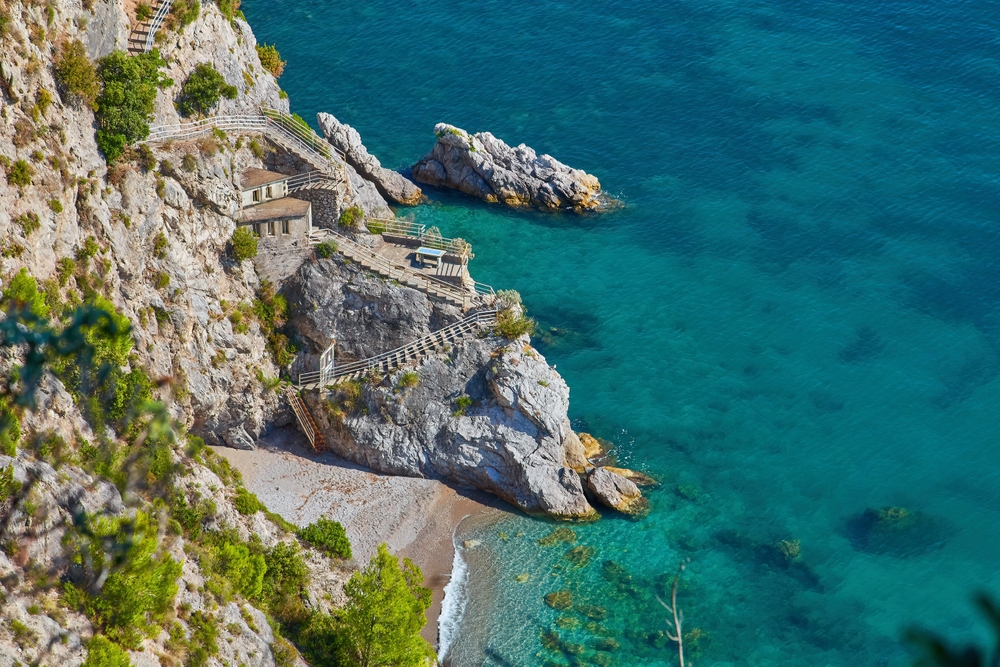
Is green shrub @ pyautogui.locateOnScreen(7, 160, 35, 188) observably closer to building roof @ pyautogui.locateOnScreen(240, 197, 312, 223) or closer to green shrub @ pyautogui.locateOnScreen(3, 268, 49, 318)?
green shrub @ pyautogui.locateOnScreen(3, 268, 49, 318)

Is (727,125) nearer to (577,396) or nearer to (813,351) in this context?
(813,351)

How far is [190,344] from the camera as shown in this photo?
60.3 metres

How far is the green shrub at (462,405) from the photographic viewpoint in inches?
2515

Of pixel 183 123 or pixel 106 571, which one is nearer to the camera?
pixel 106 571

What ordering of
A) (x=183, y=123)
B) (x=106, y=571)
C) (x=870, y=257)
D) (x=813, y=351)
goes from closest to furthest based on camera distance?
(x=106, y=571)
(x=183, y=123)
(x=813, y=351)
(x=870, y=257)

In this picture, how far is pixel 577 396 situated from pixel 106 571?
113 ft

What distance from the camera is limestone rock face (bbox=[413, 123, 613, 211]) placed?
3396 inches

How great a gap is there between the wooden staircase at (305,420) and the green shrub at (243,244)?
8.26 meters

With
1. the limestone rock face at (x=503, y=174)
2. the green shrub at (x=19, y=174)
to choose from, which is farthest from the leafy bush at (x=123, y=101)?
the limestone rock face at (x=503, y=174)

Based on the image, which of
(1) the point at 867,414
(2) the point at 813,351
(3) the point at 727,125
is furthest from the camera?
(3) the point at 727,125

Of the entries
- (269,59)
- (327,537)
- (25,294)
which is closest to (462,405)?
(327,537)

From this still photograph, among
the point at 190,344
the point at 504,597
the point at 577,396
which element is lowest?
the point at 504,597

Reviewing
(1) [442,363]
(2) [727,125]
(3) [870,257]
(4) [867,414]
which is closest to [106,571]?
(1) [442,363]

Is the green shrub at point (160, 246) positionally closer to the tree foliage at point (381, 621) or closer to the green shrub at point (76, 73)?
the green shrub at point (76, 73)
